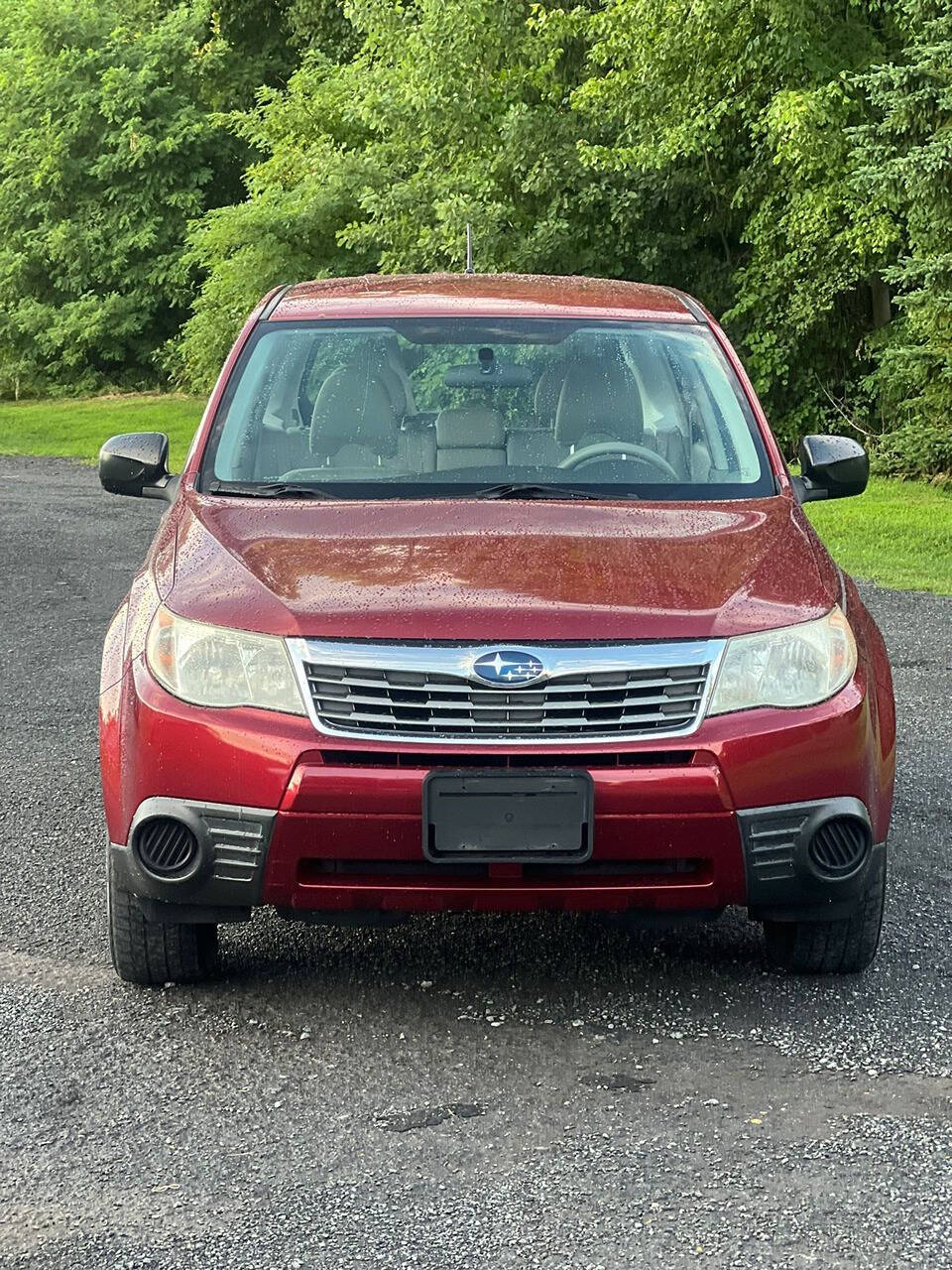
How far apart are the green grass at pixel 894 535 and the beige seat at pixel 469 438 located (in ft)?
25.1

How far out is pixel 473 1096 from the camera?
4.08 meters

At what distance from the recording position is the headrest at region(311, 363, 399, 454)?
5.50m

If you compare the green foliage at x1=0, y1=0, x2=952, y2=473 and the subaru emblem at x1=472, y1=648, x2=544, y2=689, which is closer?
the subaru emblem at x1=472, y1=648, x2=544, y2=689

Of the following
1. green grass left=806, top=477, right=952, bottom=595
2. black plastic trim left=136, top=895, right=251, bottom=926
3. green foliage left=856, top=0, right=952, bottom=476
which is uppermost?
black plastic trim left=136, top=895, right=251, bottom=926

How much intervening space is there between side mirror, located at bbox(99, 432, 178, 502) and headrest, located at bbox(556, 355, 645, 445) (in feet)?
3.79

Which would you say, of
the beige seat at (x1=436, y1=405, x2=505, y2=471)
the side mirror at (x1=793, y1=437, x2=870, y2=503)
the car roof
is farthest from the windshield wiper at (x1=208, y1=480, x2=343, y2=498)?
the side mirror at (x1=793, y1=437, x2=870, y2=503)

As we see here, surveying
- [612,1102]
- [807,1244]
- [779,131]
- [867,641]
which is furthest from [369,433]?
[779,131]

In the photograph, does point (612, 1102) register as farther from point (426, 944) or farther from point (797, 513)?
point (797, 513)

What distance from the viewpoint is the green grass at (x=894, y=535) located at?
535 inches

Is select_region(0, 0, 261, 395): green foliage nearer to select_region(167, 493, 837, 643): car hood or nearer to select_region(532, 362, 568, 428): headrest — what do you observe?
select_region(532, 362, 568, 428): headrest

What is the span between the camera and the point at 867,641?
15.6ft

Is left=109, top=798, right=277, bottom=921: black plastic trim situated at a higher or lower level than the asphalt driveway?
higher

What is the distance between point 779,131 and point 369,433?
1810 centimetres

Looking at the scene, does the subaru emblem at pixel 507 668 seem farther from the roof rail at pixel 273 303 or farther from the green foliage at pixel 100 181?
the green foliage at pixel 100 181
